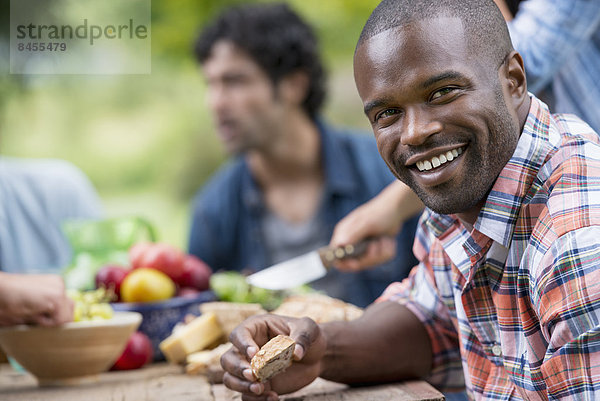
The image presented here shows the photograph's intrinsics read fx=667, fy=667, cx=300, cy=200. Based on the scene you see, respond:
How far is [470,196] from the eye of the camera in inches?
49.9

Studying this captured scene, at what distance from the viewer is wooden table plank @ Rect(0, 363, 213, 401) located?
1604 millimetres

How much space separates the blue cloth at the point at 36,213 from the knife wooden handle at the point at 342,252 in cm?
189

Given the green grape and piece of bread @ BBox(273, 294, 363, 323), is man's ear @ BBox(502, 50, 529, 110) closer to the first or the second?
piece of bread @ BBox(273, 294, 363, 323)

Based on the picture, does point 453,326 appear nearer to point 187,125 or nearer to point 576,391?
point 576,391

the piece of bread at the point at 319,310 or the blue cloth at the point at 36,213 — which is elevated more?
the blue cloth at the point at 36,213

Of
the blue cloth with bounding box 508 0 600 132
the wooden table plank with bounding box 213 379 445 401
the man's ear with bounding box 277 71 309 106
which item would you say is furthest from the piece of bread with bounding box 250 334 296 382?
the man's ear with bounding box 277 71 309 106

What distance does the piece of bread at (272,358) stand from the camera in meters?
1.27

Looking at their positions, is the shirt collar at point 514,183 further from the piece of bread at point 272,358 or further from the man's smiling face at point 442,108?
the piece of bread at point 272,358

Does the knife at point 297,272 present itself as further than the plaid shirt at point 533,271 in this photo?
Yes

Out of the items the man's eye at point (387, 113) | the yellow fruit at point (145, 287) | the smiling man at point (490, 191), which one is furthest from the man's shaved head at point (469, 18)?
the yellow fruit at point (145, 287)

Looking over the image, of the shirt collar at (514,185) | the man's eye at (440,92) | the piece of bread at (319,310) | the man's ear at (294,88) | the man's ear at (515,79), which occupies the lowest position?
the piece of bread at (319,310)

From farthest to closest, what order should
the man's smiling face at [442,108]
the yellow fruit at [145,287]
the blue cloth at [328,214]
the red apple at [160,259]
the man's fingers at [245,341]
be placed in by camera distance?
1. the blue cloth at [328,214]
2. the red apple at [160,259]
3. the yellow fruit at [145,287]
4. the man's fingers at [245,341]
5. the man's smiling face at [442,108]

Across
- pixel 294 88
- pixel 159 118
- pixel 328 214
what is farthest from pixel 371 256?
pixel 159 118

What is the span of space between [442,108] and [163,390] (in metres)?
0.98
